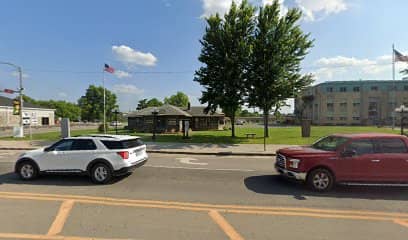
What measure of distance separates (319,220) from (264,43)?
20.2 metres

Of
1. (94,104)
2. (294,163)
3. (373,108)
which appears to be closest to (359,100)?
(373,108)

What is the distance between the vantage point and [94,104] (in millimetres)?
114062

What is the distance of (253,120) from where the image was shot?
115375 millimetres

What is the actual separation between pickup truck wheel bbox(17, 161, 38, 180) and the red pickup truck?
812cm

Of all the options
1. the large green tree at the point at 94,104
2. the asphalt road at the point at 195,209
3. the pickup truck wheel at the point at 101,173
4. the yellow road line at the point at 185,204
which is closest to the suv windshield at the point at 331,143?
the asphalt road at the point at 195,209

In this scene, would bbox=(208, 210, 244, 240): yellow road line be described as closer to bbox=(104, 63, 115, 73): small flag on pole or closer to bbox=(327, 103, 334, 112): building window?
bbox=(104, 63, 115, 73): small flag on pole

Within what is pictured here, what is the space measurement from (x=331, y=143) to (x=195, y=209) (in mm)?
4982

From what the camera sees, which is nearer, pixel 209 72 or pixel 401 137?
pixel 401 137

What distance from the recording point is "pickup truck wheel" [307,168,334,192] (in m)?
7.16

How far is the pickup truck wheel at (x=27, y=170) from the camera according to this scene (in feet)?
26.7

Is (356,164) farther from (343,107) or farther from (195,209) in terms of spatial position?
(343,107)

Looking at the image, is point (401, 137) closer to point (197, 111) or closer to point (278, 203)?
point (278, 203)

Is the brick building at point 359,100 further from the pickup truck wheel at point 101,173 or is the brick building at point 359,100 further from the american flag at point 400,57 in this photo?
the pickup truck wheel at point 101,173

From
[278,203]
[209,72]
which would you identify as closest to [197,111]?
[209,72]
